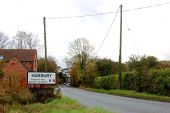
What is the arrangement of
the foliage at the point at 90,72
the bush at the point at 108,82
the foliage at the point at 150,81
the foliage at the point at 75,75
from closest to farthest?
1. the foliage at the point at 150,81
2. the bush at the point at 108,82
3. the foliage at the point at 90,72
4. the foliage at the point at 75,75

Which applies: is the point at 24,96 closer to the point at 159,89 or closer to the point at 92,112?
the point at 92,112

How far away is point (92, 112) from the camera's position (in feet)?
55.0

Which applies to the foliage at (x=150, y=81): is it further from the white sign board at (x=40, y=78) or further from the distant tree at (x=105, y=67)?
the distant tree at (x=105, y=67)

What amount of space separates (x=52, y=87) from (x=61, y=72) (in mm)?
141750

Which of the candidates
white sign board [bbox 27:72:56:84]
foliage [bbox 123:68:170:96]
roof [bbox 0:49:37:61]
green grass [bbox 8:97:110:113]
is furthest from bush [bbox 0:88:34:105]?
roof [bbox 0:49:37:61]

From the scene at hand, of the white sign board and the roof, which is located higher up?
the roof

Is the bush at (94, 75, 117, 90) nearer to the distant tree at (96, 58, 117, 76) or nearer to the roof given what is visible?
the roof

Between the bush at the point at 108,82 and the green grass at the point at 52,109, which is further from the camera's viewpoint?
the bush at the point at 108,82

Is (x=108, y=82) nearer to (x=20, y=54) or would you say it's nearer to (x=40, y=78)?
(x=20, y=54)

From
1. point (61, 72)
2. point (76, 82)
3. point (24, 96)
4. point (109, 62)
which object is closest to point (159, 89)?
point (24, 96)

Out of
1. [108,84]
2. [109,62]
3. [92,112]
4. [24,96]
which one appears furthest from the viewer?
[109,62]

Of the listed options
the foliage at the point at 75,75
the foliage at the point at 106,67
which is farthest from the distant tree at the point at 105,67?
the foliage at the point at 75,75

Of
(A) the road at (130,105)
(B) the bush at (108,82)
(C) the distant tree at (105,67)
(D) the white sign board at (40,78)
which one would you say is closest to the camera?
(A) the road at (130,105)

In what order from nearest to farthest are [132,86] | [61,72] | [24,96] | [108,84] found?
[24,96] < [132,86] < [108,84] < [61,72]
